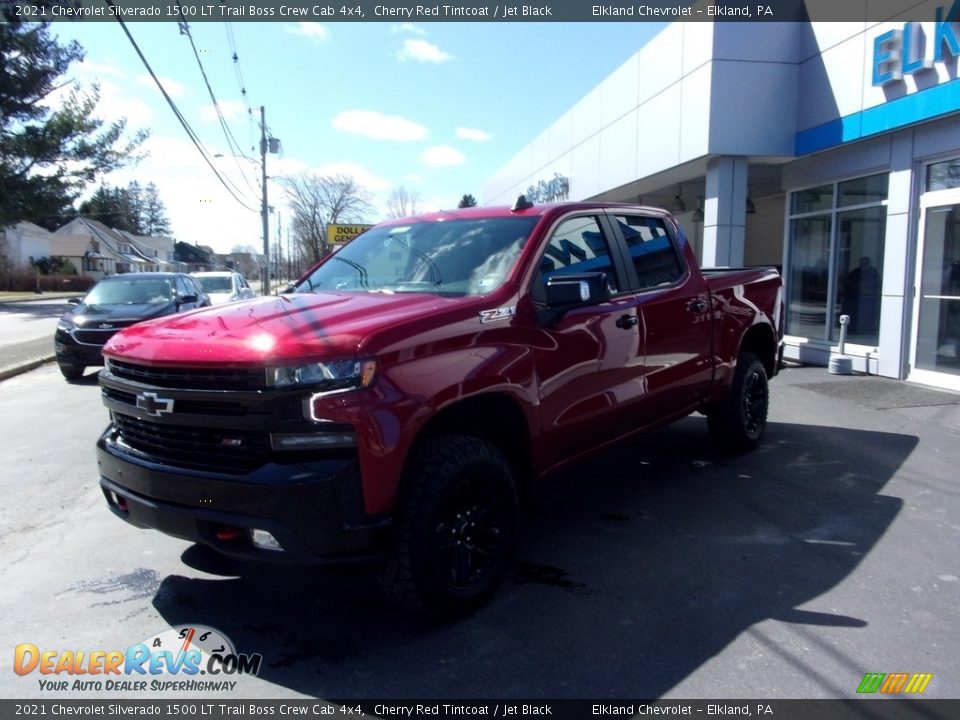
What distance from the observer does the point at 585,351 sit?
4.15 metres

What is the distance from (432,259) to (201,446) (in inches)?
69.8

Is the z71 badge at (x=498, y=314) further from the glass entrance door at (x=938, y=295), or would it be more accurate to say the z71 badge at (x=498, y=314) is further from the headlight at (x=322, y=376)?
the glass entrance door at (x=938, y=295)

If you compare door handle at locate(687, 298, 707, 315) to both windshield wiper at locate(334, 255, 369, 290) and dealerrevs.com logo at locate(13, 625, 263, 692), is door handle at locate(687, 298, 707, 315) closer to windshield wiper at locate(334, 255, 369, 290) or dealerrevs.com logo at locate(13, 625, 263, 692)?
windshield wiper at locate(334, 255, 369, 290)

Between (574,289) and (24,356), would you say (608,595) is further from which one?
(24,356)

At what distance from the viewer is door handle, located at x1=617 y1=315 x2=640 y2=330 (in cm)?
446

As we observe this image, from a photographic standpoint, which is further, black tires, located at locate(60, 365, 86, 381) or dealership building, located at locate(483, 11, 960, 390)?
black tires, located at locate(60, 365, 86, 381)

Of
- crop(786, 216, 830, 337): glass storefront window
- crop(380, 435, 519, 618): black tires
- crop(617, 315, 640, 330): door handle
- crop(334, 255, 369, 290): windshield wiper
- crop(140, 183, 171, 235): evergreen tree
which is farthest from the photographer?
crop(140, 183, 171, 235): evergreen tree

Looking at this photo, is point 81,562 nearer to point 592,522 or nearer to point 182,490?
point 182,490

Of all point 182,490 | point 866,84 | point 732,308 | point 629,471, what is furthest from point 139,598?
point 866,84

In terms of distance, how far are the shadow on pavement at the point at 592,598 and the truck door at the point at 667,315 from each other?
0.78 meters

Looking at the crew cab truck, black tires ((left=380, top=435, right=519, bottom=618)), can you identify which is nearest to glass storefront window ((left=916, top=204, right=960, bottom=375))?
the crew cab truck

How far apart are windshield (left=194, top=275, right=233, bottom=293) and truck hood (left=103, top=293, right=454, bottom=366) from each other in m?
15.3

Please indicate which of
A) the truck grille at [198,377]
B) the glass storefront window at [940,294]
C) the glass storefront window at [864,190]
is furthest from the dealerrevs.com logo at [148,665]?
the glass storefront window at [864,190]

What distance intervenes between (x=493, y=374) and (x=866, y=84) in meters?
9.40
